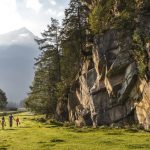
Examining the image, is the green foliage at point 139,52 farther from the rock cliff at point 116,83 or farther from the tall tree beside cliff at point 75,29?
the tall tree beside cliff at point 75,29

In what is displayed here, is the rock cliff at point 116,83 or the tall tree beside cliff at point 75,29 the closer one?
the rock cliff at point 116,83

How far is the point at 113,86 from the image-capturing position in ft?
199

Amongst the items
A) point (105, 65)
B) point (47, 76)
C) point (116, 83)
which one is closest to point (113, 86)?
point (116, 83)

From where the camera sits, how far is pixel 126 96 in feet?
194

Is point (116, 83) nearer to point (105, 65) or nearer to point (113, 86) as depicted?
point (113, 86)

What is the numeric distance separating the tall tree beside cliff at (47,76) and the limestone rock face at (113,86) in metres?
22.4

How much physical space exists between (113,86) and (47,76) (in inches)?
1691

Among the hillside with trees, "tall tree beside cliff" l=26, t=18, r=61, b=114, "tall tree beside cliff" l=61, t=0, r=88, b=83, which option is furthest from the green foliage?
"tall tree beside cliff" l=26, t=18, r=61, b=114

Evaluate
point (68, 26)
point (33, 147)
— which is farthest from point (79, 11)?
point (33, 147)

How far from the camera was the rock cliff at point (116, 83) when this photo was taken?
55278 mm

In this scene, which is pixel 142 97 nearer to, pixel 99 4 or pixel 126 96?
pixel 126 96

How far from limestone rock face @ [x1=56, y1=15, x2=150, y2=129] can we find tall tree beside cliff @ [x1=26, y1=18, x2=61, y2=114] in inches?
883

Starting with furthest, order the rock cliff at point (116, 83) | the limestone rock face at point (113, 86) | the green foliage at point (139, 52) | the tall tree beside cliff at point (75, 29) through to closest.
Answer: the tall tree beside cliff at point (75, 29) → the limestone rock face at point (113, 86) → the rock cliff at point (116, 83) → the green foliage at point (139, 52)

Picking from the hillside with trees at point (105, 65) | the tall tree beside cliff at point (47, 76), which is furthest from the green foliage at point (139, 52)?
the tall tree beside cliff at point (47, 76)
